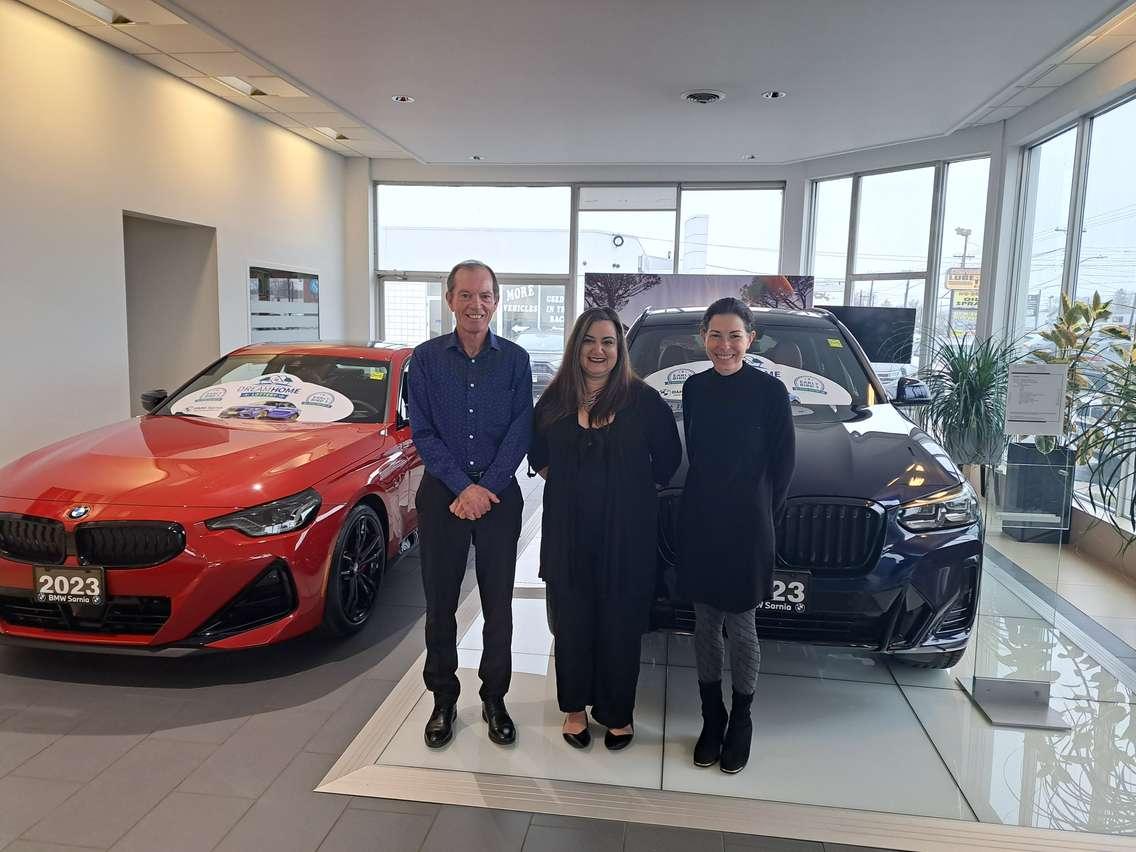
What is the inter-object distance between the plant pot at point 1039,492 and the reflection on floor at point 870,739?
8.1 inches

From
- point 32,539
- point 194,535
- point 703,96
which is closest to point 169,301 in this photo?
point 703,96

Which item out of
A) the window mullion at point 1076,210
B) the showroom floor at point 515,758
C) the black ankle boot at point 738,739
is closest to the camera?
the showroom floor at point 515,758

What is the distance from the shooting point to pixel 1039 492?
285 centimetres

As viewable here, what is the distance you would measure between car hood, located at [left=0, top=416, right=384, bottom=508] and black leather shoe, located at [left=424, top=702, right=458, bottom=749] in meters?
0.97

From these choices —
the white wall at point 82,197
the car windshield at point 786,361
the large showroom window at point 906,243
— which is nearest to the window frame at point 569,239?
the large showroom window at point 906,243

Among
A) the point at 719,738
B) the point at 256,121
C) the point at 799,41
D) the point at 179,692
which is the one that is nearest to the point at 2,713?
the point at 179,692

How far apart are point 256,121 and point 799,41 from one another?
573 centimetres

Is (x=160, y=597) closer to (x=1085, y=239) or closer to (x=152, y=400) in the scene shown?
(x=152, y=400)

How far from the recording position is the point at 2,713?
256cm

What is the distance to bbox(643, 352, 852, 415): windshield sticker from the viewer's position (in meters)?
3.28

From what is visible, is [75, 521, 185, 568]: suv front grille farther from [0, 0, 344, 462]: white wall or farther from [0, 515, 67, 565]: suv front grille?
[0, 0, 344, 462]: white wall

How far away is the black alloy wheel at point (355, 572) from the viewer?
2996mm

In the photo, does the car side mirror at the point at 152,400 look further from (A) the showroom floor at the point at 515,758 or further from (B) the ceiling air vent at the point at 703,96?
(B) the ceiling air vent at the point at 703,96

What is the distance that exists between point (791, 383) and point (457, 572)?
174 centimetres
